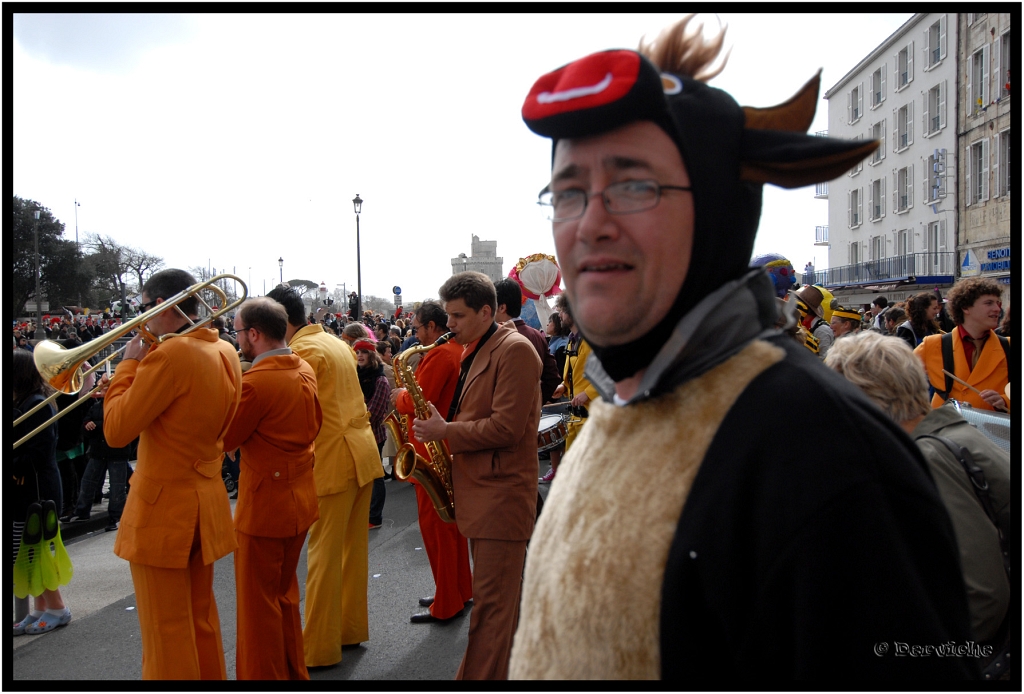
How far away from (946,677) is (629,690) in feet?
1.43

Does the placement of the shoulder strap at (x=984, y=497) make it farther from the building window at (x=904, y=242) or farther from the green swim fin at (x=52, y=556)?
the building window at (x=904, y=242)

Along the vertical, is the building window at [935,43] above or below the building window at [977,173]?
above

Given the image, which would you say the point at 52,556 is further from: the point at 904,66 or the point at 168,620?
the point at 904,66

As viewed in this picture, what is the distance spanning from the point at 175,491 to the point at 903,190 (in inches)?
1411

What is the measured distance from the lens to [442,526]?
4.98 m

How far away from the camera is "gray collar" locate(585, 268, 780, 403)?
1110 millimetres

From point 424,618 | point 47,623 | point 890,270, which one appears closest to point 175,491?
point 424,618

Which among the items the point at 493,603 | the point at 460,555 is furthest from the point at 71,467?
the point at 493,603

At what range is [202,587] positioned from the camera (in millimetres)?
3508

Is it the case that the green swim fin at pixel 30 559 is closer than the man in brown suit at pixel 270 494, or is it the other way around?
the man in brown suit at pixel 270 494

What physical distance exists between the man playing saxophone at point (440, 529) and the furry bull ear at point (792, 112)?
3.37 meters

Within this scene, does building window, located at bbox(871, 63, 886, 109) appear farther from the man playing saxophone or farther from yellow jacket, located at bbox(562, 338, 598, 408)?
the man playing saxophone

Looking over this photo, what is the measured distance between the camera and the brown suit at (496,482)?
3.42 meters

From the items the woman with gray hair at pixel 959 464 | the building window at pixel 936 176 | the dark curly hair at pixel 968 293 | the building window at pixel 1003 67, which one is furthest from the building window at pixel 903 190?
the woman with gray hair at pixel 959 464
